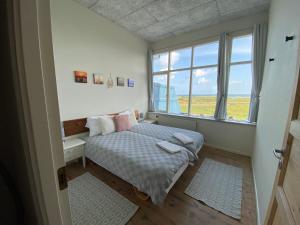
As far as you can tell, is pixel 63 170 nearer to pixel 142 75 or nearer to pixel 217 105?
pixel 217 105

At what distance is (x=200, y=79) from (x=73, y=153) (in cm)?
342

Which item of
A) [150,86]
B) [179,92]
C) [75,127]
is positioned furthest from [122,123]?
[179,92]

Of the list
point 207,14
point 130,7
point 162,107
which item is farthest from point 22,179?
point 162,107

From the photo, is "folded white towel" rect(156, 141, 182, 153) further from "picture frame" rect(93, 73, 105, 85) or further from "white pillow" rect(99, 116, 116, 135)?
"picture frame" rect(93, 73, 105, 85)

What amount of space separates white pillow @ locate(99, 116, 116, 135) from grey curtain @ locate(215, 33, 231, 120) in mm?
2494

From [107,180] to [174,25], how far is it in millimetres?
3657

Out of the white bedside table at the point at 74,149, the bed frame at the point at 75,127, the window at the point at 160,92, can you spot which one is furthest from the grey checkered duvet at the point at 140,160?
the window at the point at 160,92

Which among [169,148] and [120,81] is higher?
[120,81]

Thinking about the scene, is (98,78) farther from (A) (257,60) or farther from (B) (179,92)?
(A) (257,60)

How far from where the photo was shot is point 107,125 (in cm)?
276

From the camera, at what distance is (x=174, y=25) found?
3199mm

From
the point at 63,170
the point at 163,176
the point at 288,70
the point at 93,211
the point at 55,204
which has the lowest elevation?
the point at 93,211

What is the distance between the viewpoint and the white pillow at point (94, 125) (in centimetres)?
263

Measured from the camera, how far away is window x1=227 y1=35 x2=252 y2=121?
2889 mm
